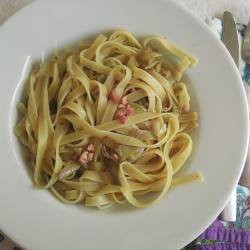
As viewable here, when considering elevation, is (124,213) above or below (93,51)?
below

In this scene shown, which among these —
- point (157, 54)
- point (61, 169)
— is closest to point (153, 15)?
point (157, 54)

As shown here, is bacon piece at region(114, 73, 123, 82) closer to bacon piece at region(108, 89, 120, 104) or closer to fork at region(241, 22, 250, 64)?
bacon piece at region(108, 89, 120, 104)

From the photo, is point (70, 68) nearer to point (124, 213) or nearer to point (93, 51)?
point (93, 51)

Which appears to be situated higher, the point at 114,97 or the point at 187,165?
the point at 114,97

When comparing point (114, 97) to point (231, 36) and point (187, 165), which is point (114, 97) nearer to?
point (187, 165)

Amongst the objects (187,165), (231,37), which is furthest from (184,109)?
(231,37)

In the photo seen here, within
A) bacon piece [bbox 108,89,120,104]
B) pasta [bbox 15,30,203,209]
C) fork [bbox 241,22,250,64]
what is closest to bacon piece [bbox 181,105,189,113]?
pasta [bbox 15,30,203,209]
